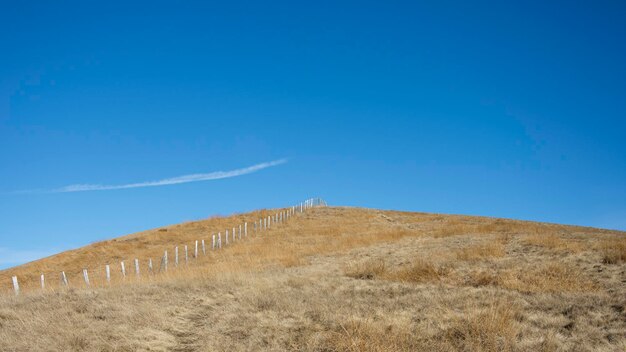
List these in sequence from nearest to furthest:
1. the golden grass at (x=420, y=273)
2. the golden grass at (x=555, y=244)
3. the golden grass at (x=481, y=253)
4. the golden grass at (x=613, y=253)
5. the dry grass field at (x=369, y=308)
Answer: the dry grass field at (x=369, y=308), the golden grass at (x=420, y=273), the golden grass at (x=613, y=253), the golden grass at (x=481, y=253), the golden grass at (x=555, y=244)

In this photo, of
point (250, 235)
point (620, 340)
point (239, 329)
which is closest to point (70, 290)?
point (239, 329)

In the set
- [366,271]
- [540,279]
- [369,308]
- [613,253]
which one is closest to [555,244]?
[613,253]

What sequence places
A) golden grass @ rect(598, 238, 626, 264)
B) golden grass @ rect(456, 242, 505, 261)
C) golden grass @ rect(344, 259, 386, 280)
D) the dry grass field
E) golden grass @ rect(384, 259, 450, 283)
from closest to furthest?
the dry grass field → golden grass @ rect(384, 259, 450, 283) → golden grass @ rect(598, 238, 626, 264) → golden grass @ rect(344, 259, 386, 280) → golden grass @ rect(456, 242, 505, 261)

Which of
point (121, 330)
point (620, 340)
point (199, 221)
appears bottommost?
point (620, 340)

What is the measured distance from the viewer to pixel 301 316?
384 inches

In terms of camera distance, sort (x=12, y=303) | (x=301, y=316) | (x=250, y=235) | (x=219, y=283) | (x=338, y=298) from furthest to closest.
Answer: (x=250, y=235), (x=219, y=283), (x=12, y=303), (x=338, y=298), (x=301, y=316)

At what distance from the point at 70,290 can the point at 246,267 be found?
7.00 meters

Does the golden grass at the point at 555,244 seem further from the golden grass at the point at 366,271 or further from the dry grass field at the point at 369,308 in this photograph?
the golden grass at the point at 366,271

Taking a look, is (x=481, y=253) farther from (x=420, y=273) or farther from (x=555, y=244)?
(x=420, y=273)

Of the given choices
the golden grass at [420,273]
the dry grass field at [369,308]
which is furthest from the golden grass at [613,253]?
the golden grass at [420,273]

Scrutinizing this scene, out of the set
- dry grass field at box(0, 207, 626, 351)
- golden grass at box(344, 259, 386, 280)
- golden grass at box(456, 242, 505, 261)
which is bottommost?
dry grass field at box(0, 207, 626, 351)

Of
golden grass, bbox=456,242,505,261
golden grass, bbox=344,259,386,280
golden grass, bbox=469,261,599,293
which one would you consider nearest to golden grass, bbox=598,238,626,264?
golden grass, bbox=469,261,599,293

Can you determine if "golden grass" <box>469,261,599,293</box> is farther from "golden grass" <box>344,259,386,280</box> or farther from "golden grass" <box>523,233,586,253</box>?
"golden grass" <box>523,233,586,253</box>

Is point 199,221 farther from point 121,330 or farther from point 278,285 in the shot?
point 121,330
